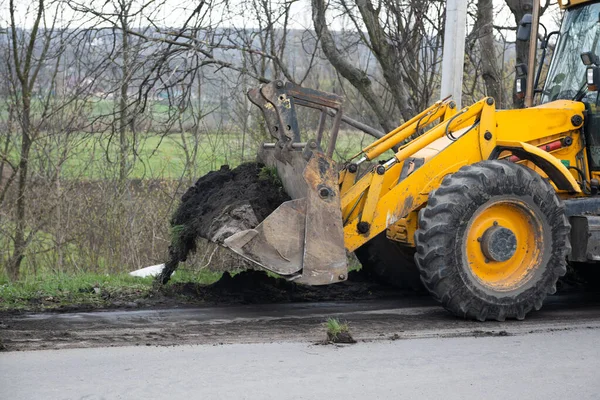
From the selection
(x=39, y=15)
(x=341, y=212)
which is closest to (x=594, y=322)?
(x=341, y=212)

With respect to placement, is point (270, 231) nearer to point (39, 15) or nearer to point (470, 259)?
point (470, 259)

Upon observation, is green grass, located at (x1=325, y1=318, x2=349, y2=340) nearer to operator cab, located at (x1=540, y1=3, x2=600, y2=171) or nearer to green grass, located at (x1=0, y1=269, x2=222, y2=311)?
green grass, located at (x1=0, y1=269, x2=222, y2=311)

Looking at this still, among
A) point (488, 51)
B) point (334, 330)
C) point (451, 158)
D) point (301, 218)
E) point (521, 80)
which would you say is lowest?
point (334, 330)

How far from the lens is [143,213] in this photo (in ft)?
42.0

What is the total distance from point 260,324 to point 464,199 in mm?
2122

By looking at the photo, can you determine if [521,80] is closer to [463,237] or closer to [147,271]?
[463,237]

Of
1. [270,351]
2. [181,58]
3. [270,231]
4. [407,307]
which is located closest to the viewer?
[270,351]

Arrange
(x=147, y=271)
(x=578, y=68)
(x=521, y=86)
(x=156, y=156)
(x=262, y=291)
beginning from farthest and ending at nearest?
(x=156, y=156) → (x=147, y=271) → (x=521, y=86) → (x=262, y=291) → (x=578, y=68)

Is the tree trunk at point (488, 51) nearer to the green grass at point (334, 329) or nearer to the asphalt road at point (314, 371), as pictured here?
the asphalt road at point (314, 371)

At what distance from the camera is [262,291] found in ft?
29.7

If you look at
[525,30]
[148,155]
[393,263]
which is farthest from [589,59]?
[148,155]

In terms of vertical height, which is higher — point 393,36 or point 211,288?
point 393,36

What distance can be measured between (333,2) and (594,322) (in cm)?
712

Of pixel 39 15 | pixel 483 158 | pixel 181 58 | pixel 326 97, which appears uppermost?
pixel 39 15
